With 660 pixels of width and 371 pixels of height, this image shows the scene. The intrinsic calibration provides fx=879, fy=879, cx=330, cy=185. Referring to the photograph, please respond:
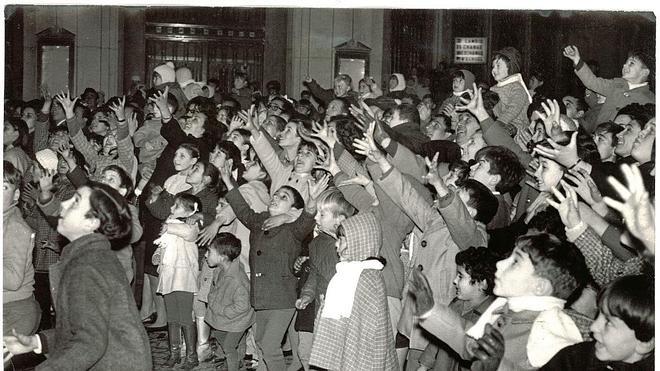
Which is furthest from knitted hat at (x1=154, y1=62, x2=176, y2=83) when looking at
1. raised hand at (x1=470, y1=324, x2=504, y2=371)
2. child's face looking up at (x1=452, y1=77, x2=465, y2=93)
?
raised hand at (x1=470, y1=324, x2=504, y2=371)

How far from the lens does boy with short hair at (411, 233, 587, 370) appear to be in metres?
3.23

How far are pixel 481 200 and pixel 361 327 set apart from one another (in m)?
0.96

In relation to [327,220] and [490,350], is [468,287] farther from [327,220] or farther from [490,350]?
[490,350]

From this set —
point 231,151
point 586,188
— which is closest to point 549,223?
point 586,188

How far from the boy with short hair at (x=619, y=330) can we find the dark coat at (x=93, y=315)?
60.4 inches

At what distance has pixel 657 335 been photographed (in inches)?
127

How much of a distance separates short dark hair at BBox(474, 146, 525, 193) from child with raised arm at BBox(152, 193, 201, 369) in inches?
75.6

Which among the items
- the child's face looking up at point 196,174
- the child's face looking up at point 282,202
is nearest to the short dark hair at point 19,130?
the child's face looking up at point 196,174

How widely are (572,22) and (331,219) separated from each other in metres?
7.44

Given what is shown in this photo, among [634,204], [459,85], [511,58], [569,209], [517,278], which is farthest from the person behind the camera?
[459,85]

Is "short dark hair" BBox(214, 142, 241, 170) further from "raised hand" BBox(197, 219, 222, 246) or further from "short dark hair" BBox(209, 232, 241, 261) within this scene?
"short dark hair" BBox(209, 232, 241, 261)

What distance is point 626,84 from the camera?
6.36m

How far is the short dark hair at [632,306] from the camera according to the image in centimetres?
301

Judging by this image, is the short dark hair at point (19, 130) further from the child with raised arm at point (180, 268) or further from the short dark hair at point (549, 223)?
the short dark hair at point (549, 223)
